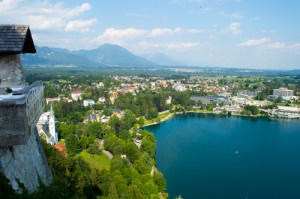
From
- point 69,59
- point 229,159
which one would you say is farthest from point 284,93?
point 69,59

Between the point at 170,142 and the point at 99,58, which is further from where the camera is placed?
the point at 99,58

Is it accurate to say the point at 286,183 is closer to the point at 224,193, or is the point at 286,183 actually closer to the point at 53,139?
the point at 224,193

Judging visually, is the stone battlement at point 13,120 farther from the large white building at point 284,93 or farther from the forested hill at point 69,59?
the forested hill at point 69,59

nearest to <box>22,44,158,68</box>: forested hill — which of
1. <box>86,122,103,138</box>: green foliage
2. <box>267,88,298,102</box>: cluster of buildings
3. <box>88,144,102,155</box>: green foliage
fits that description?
<box>267,88,298,102</box>: cluster of buildings

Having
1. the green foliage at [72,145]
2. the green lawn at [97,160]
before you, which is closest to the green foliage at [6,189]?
the green lawn at [97,160]

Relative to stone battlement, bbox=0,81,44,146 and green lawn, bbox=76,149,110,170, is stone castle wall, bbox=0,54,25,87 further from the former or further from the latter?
green lawn, bbox=76,149,110,170

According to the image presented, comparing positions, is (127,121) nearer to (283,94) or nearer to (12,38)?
(12,38)

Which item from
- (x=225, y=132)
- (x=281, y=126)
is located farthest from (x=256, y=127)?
(x=225, y=132)
